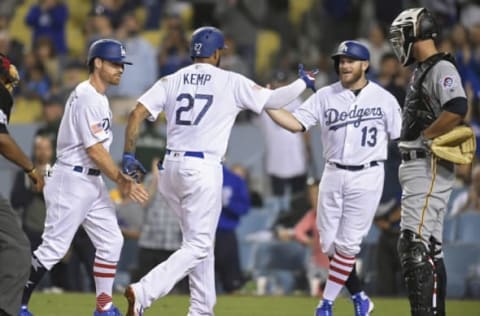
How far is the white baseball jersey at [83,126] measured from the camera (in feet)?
37.6

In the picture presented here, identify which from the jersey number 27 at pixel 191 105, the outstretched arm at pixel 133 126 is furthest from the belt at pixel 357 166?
the outstretched arm at pixel 133 126

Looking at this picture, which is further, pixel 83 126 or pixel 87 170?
pixel 87 170

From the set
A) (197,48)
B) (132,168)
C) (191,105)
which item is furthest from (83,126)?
(197,48)

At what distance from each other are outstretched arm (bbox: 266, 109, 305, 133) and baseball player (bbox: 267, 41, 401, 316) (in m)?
0.01

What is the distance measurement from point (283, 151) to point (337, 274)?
6303 mm

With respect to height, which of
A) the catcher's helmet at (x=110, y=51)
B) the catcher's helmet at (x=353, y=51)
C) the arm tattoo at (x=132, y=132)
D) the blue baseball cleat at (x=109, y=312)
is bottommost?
the blue baseball cleat at (x=109, y=312)

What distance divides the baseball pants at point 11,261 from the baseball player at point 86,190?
173 cm

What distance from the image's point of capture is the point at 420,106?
1070cm

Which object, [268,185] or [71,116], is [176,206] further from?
[268,185]

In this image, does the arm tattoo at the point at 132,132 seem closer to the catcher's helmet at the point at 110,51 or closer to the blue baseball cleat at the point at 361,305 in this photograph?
the catcher's helmet at the point at 110,51

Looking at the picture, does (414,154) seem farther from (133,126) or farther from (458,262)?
(458,262)

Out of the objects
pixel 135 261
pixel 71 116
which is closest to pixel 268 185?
pixel 135 261

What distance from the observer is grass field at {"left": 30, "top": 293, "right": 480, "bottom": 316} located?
520 inches

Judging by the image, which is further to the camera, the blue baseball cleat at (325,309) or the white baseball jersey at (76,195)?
the blue baseball cleat at (325,309)
